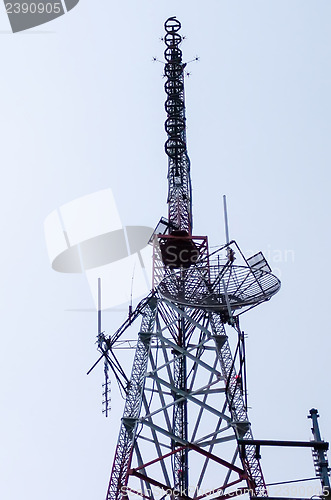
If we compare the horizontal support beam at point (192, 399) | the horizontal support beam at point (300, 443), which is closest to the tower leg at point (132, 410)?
the horizontal support beam at point (192, 399)

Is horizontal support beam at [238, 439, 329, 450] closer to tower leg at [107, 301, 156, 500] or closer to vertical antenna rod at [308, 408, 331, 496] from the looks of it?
vertical antenna rod at [308, 408, 331, 496]

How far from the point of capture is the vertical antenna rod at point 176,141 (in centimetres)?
6719

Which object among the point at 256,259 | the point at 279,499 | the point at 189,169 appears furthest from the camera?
the point at 189,169

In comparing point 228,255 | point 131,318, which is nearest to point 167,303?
point 131,318

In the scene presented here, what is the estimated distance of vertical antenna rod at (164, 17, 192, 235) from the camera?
220 feet

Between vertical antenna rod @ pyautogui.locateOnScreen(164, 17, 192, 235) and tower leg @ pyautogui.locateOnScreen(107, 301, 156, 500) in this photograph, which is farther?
vertical antenna rod @ pyautogui.locateOnScreen(164, 17, 192, 235)

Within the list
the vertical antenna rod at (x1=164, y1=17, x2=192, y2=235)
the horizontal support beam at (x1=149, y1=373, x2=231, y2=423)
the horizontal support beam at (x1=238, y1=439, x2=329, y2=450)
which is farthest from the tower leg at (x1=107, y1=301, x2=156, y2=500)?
the horizontal support beam at (x1=238, y1=439, x2=329, y2=450)

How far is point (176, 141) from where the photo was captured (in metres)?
70.0

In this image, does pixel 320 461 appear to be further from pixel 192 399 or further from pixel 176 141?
pixel 176 141

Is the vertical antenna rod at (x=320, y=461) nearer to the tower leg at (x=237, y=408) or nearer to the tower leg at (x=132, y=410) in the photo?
the tower leg at (x=237, y=408)

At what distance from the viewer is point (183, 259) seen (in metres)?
64.8

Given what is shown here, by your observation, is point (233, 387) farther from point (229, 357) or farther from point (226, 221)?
point (226, 221)

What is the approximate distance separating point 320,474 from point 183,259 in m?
31.8

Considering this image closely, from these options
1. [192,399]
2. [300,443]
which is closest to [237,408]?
[192,399]
